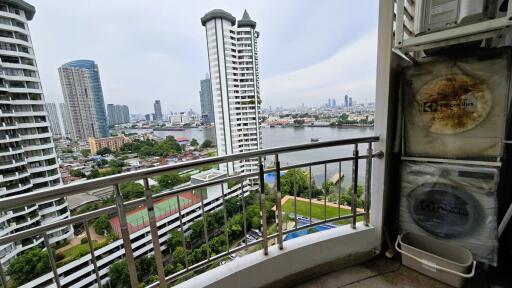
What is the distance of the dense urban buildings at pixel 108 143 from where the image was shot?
7.50ft

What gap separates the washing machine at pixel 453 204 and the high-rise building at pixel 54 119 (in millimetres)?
3346

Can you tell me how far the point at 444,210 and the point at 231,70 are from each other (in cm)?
278

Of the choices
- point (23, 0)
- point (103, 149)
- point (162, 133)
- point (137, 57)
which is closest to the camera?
point (23, 0)

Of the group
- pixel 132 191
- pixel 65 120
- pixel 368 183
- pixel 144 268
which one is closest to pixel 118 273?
pixel 144 268

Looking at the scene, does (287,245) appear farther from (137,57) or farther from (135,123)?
(137,57)

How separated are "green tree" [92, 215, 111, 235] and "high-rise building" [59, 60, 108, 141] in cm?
184

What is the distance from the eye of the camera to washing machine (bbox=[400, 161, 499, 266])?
129 centimetres

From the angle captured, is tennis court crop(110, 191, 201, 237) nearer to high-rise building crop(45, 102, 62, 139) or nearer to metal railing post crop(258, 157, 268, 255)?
metal railing post crop(258, 157, 268, 255)

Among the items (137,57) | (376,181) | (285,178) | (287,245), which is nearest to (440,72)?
(376,181)

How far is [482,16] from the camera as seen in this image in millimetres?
997

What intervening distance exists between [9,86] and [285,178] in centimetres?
308

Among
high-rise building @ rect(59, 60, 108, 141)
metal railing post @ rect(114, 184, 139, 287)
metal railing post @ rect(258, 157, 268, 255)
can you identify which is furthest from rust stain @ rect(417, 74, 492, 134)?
high-rise building @ rect(59, 60, 108, 141)

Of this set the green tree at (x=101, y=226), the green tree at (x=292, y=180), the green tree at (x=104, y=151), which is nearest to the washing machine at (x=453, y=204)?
the green tree at (x=292, y=180)

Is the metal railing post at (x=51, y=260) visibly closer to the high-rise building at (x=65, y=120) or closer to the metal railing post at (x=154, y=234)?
the metal railing post at (x=154, y=234)
